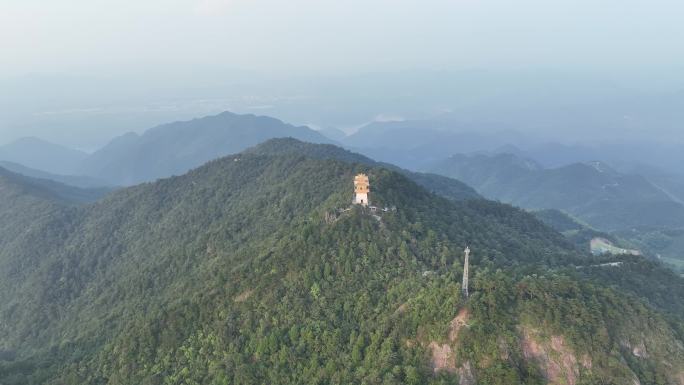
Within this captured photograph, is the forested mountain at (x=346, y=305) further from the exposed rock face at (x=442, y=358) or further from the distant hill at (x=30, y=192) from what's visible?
the distant hill at (x=30, y=192)

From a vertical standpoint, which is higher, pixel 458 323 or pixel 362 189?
pixel 362 189

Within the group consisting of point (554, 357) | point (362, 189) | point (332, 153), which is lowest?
point (332, 153)

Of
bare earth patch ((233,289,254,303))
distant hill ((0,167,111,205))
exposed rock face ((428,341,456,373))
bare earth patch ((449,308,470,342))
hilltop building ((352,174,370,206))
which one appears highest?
hilltop building ((352,174,370,206))

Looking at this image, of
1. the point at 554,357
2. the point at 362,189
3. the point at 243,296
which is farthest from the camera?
the point at 362,189

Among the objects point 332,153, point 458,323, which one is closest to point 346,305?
point 458,323

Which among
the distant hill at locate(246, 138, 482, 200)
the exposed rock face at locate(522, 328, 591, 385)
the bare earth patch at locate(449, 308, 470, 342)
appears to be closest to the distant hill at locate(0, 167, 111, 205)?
the distant hill at locate(246, 138, 482, 200)

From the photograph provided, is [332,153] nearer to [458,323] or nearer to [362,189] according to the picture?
[362,189]

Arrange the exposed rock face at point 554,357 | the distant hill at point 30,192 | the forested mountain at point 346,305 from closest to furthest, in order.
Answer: the exposed rock face at point 554,357 → the forested mountain at point 346,305 → the distant hill at point 30,192

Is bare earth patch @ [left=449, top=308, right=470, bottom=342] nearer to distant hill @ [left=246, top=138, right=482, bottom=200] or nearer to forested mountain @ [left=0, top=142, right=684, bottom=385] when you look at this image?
forested mountain @ [left=0, top=142, right=684, bottom=385]

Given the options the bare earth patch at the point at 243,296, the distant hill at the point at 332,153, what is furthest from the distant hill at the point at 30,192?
the bare earth patch at the point at 243,296
